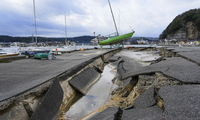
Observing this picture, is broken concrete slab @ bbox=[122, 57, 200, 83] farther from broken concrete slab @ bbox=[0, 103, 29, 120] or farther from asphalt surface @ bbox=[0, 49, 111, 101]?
broken concrete slab @ bbox=[0, 103, 29, 120]

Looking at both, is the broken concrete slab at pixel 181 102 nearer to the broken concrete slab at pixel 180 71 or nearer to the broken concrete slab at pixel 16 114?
the broken concrete slab at pixel 180 71

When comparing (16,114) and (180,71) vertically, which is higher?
(180,71)

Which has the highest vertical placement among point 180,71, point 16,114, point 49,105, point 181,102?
point 180,71

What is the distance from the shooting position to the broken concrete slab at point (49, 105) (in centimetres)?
273

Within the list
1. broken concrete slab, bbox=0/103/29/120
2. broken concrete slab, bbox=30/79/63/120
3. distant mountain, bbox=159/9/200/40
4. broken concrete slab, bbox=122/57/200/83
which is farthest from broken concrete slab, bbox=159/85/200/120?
distant mountain, bbox=159/9/200/40

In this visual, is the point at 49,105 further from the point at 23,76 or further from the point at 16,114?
the point at 23,76

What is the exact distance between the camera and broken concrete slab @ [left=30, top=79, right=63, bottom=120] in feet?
8.97

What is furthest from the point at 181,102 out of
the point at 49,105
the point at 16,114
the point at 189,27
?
the point at 189,27

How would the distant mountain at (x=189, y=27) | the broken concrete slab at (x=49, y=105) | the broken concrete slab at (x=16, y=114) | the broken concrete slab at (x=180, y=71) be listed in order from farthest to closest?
A: the distant mountain at (x=189, y=27)
the broken concrete slab at (x=180, y=71)
the broken concrete slab at (x=49, y=105)
the broken concrete slab at (x=16, y=114)

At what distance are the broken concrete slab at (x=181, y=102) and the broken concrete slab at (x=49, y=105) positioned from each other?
256 cm

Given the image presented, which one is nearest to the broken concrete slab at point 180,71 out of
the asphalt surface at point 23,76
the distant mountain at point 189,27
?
the asphalt surface at point 23,76

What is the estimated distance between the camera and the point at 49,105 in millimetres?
3189

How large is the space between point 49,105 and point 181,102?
2.98 metres

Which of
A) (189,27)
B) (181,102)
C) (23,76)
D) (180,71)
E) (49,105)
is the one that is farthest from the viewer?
(189,27)
